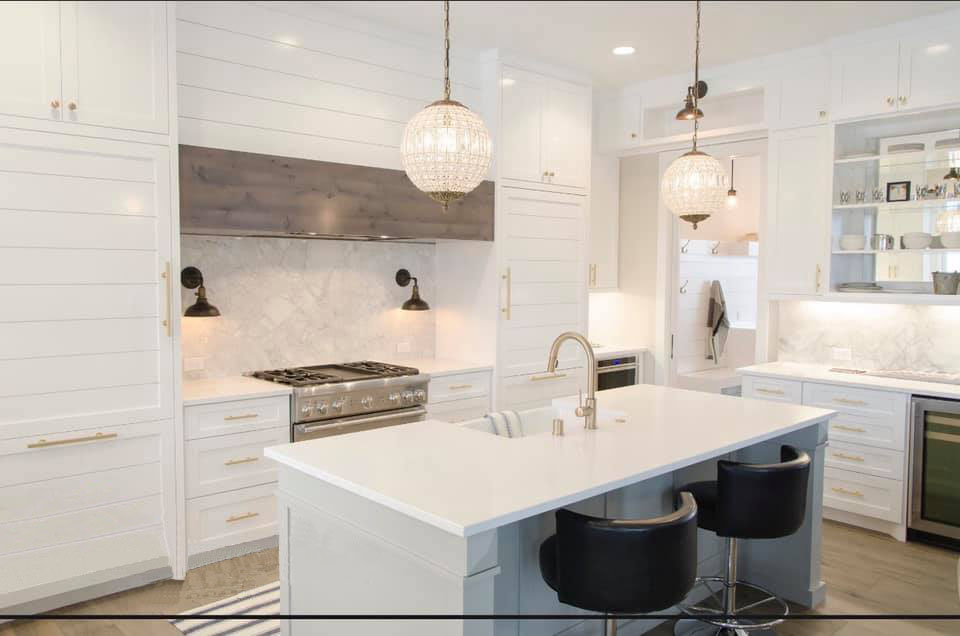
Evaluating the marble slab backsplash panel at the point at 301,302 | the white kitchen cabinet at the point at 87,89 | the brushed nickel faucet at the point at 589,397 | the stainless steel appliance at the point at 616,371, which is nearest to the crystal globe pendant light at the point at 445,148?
the brushed nickel faucet at the point at 589,397

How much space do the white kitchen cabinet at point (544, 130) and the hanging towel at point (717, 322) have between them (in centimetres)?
124

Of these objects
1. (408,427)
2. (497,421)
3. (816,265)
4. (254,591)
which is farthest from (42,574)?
(816,265)

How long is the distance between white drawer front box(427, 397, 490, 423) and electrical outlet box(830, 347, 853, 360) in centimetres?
219

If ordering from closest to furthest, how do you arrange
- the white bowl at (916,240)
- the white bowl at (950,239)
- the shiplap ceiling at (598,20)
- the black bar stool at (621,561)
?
1. the shiplap ceiling at (598,20)
2. the black bar stool at (621,561)
3. the white bowl at (950,239)
4. the white bowl at (916,240)

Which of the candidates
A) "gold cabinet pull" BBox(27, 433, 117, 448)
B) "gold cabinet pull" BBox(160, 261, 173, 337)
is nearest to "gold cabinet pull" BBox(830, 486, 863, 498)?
"gold cabinet pull" BBox(160, 261, 173, 337)

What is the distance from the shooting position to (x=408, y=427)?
101 inches

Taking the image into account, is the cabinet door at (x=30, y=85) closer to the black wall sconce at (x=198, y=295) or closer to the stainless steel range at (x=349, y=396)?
the black wall sconce at (x=198, y=295)

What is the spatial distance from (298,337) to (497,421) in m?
1.77

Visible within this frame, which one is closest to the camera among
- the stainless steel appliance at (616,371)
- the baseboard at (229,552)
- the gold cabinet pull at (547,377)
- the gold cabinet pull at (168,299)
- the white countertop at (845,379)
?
the gold cabinet pull at (168,299)

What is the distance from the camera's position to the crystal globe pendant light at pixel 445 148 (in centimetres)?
220

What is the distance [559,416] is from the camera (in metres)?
2.69

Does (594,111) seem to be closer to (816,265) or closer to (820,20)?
(816,265)

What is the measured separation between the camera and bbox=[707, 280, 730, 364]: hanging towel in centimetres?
506

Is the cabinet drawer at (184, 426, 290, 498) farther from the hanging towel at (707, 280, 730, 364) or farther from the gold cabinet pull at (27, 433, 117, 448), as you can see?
the hanging towel at (707, 280, 730, 364)
